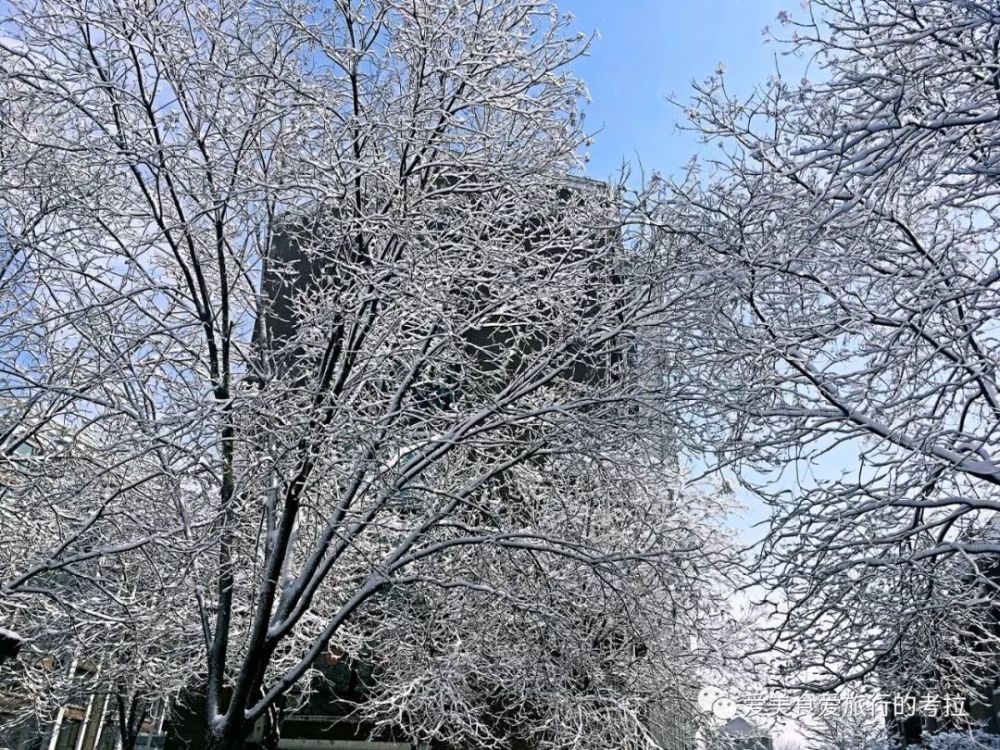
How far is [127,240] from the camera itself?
816cm

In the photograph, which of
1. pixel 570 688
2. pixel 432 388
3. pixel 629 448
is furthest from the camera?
pixel 570 688

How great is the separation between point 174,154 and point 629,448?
5379 millimetres

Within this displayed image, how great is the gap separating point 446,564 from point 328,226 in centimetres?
435

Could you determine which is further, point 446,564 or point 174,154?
point 446,564

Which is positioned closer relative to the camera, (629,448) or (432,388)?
(629,448)

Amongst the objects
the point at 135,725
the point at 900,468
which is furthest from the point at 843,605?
the point at 135,725

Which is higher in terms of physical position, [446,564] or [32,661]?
[446,564]

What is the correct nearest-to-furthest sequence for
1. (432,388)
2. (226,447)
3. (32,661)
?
1. (226,447)
2. (432,388)
3. (32,661)

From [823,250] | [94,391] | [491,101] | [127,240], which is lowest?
[94,391]

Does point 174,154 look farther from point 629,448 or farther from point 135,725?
point 135,725

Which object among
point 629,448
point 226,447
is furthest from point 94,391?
point 629,448

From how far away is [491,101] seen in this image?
7.65 m

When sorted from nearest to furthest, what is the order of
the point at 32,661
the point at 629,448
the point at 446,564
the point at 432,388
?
1. the point at 629,448
2. the point at 446,564
3. the point at 432,388
4. the point at 32,661

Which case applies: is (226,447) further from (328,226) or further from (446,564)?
(446,564)
